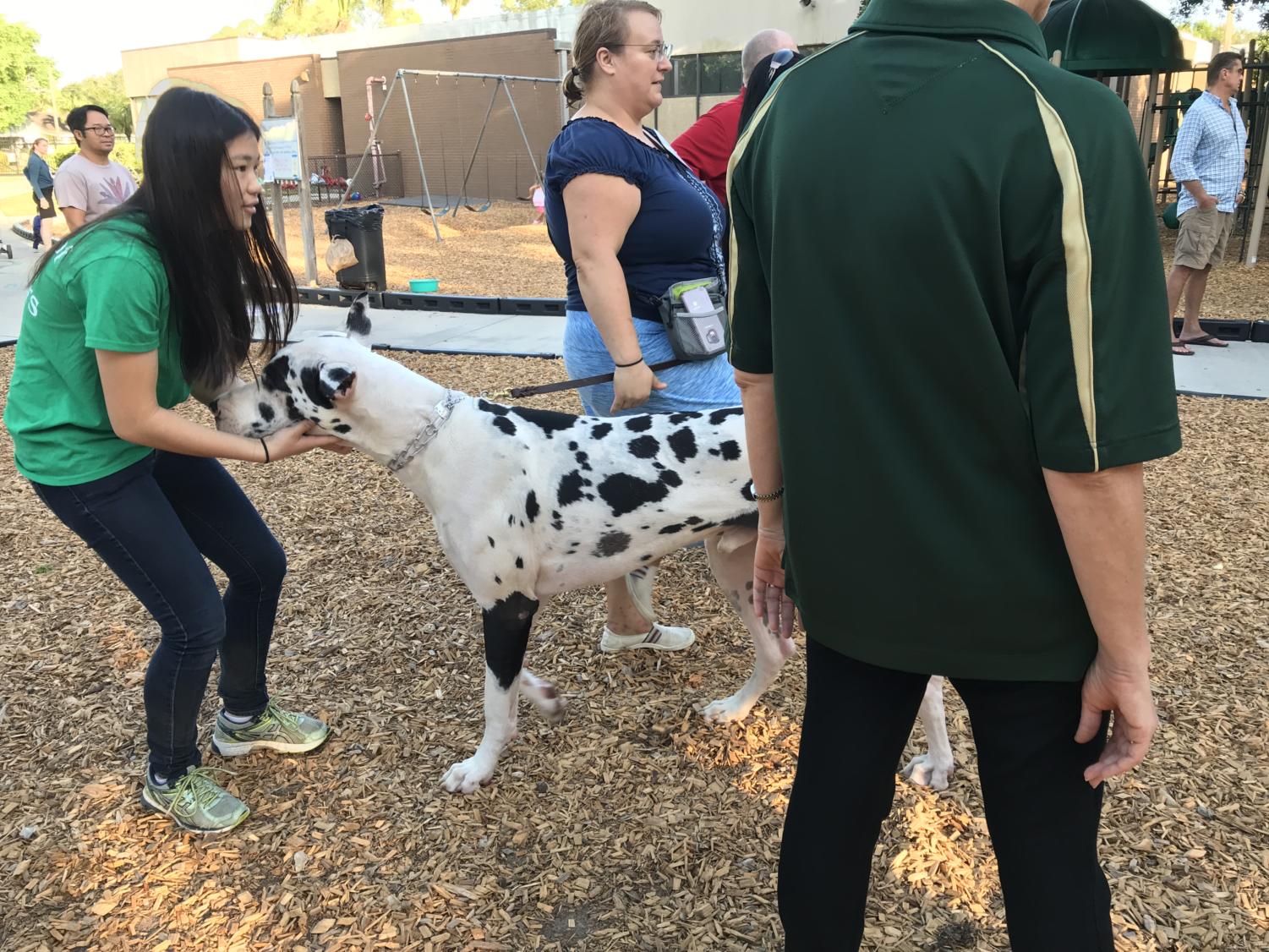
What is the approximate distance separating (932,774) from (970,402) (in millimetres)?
2154

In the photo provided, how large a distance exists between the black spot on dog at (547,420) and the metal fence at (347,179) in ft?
87.1

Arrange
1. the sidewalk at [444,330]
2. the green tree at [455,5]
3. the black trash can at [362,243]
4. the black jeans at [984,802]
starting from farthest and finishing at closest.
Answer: the green tree at [455,5] < the black trash can at [362,243] < the sidewalk at [444,330] < the black jeans at [984,802]

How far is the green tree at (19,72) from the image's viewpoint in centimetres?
5728

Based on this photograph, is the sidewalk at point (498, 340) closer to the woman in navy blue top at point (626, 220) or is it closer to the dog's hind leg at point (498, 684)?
the woman in navy blue top at point (626, 220)

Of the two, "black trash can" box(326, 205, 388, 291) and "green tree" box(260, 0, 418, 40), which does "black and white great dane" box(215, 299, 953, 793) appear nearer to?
"black trash can" box(326, 205, 388, 291)

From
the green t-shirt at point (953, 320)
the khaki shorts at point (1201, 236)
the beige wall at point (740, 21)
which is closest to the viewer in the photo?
the green t-shirt at point (953, 320)

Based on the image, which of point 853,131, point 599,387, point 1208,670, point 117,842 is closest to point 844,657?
point 853,131

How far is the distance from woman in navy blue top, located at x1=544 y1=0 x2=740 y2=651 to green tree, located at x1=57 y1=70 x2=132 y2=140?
58.2 m

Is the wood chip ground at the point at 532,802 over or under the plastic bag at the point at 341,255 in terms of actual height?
under

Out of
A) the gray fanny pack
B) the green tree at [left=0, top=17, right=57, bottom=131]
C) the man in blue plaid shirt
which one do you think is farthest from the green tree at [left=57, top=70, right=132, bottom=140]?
the gray fanny pack

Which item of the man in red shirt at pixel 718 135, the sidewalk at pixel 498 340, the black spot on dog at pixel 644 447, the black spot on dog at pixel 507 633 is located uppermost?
the man in red shirt at pixel 718 135

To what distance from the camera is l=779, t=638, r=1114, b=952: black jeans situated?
4.87ft

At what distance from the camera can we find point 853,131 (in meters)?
1.28

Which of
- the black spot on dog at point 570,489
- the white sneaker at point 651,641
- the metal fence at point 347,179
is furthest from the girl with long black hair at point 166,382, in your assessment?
the metal fence at point 347,179
